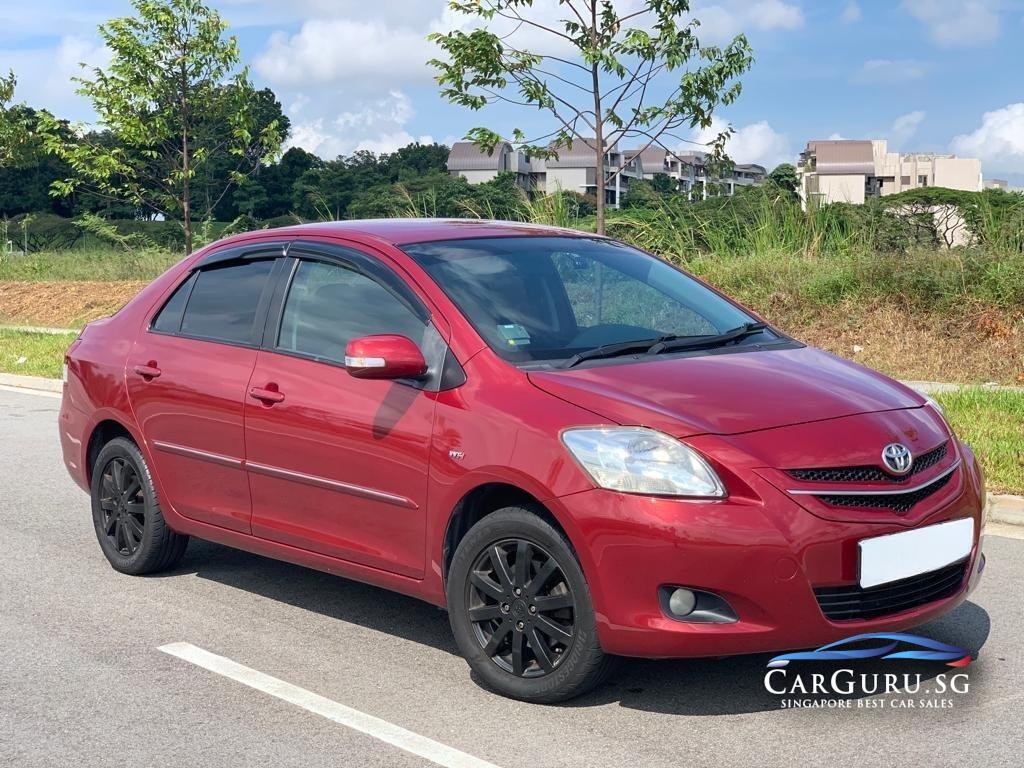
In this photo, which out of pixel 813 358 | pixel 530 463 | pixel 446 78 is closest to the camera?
pixel 530 463

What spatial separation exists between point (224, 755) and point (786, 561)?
1.85 m

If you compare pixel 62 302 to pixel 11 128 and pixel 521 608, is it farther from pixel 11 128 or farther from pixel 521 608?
pixel 521 608

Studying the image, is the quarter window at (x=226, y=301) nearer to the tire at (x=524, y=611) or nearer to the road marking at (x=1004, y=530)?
the tire at (x=524, y=611)

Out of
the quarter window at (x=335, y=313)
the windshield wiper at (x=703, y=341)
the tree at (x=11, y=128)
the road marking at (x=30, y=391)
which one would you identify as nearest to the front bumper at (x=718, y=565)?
the windshield wiper at (x=703, y=341)

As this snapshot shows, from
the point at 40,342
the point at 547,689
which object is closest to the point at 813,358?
the point at 547,689

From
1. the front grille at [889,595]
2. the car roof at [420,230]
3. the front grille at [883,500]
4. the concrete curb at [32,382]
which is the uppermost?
the car roof at [420,230]

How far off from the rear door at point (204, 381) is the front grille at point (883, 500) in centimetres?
258

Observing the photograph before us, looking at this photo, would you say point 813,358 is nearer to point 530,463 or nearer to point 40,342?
point 530,463

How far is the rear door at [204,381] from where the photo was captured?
5828 millimetres

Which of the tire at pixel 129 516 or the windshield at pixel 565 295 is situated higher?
the windshield at pixel 565 295

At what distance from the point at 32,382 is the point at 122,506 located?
10.0m

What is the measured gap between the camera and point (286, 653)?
17.6ft

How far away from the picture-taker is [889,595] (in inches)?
177

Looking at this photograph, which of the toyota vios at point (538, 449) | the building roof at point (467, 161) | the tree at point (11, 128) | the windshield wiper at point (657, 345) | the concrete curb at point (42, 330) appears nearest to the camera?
the toyota vios at point (538, 449)
